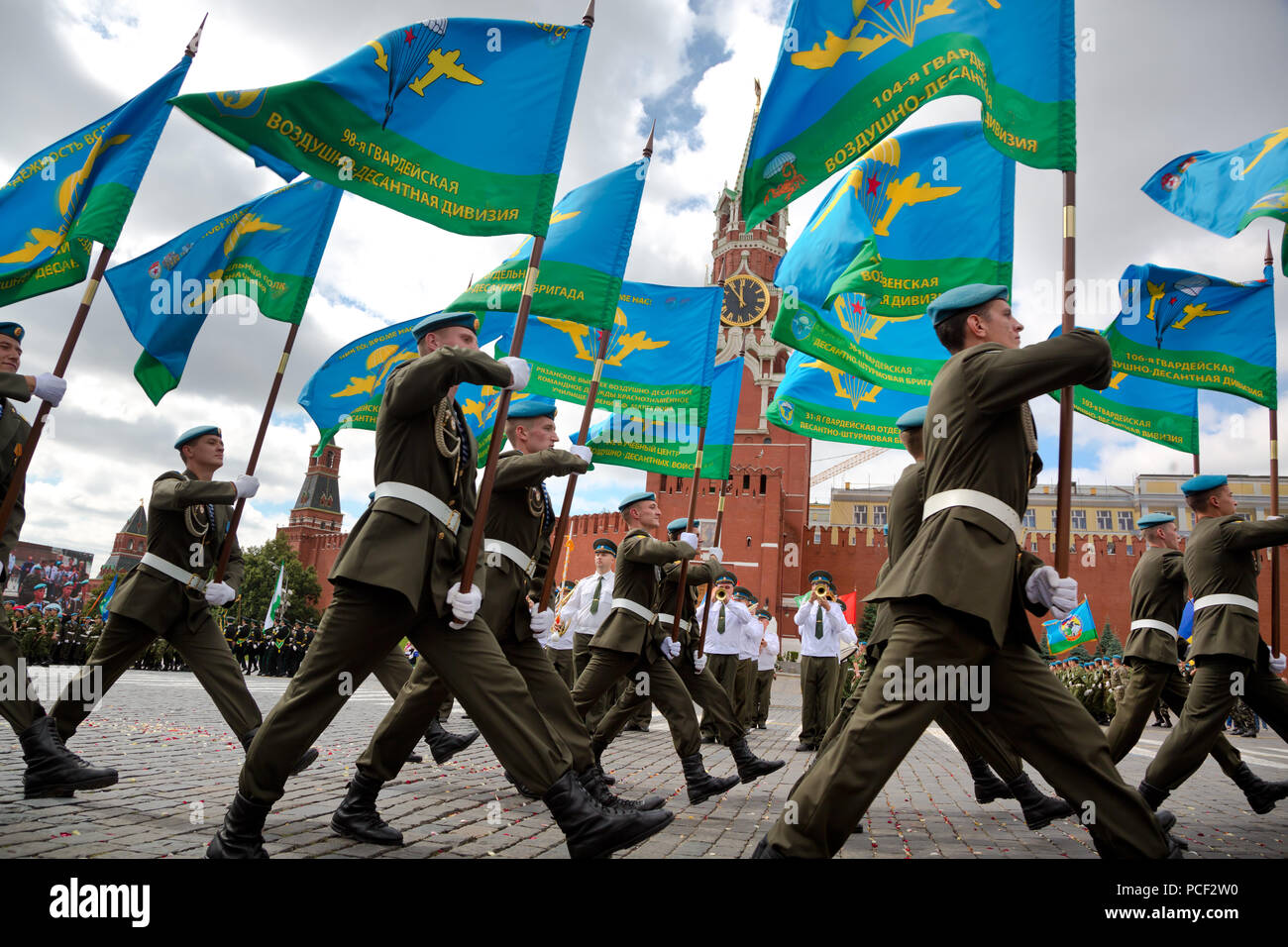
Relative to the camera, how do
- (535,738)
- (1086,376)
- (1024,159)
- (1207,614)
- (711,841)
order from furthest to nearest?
(1207,614), (1024,159), (711,841), (535,738), (1086,376)

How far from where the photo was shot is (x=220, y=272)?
646cm

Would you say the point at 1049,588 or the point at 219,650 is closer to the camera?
the point at 1049,588

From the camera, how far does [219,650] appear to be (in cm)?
470

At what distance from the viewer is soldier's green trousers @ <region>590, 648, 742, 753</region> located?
544 centimetres

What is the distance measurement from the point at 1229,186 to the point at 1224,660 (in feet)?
11.2

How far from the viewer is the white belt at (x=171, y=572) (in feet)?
15.4

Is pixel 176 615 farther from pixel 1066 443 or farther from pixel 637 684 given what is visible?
pixel 1066 443

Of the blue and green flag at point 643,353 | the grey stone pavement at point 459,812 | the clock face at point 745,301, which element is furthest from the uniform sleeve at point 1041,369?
the clock face at point 745,301

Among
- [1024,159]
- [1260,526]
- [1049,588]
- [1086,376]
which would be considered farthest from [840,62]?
[1260,526]

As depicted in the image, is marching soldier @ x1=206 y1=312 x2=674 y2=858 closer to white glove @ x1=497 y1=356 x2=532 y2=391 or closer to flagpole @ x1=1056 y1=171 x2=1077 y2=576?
white glove @ x1=497 y1=356 x2=532 y2=391

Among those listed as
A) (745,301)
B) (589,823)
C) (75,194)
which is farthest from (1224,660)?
(745,301)

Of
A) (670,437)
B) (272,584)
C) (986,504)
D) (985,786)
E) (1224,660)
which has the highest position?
(670,437)
